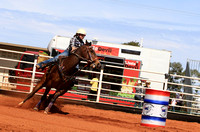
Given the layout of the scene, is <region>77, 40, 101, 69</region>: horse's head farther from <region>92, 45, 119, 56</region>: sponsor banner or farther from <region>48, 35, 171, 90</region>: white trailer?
<region>48, 35, 171, 90</region>: white trailer

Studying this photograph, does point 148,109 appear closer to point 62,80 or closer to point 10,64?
point 62,80

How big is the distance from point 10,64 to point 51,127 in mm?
33004

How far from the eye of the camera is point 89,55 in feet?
33.4

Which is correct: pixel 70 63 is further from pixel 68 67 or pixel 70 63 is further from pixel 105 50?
pixel 105 50

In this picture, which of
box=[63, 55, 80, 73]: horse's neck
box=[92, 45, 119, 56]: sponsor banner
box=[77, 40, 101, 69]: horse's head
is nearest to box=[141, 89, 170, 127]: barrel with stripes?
box=[77, 40, 101, 69]: horse's head

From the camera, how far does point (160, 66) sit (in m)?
23.5

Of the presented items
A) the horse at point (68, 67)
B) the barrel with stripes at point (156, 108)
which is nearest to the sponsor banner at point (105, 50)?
the horse at point (68, 67)

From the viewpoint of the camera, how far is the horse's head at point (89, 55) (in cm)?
1009

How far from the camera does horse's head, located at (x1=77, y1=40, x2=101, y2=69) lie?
397 inches

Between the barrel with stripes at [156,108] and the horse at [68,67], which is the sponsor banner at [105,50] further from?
the barrel with stripes at [156,108]

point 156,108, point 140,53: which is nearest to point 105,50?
point 140,53

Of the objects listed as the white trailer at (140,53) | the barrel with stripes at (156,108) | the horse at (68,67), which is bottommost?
the barrel with stripes at (156,108)

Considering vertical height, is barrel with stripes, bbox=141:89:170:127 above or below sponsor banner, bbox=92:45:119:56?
below

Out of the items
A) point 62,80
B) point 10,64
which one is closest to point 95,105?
point 62,80
